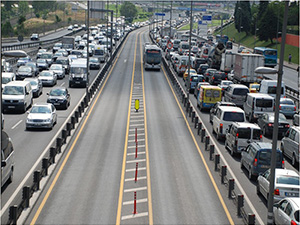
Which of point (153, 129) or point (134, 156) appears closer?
point (134, 156)

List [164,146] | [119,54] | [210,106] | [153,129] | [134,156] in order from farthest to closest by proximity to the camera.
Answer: [119,54] < [210,106] < [153,129] < [164,146] < [134,156]

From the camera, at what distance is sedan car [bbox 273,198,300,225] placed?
16.9 m

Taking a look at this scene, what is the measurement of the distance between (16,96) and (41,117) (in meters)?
6.55

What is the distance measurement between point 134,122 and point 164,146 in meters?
7.73

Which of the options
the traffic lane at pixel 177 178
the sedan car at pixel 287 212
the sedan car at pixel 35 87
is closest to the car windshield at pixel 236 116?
the traffic lane at pixel 177 178

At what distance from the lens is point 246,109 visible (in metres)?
42.8

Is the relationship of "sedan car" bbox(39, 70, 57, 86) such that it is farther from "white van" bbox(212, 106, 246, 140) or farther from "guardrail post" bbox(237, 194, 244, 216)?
"guardrail post" bbox(237, 194, 244, 216)

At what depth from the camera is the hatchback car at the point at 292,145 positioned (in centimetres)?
2928

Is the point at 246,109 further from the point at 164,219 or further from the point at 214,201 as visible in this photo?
the point at 164,219

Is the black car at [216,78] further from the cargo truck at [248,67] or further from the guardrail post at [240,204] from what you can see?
the guardrail post at [240,204]

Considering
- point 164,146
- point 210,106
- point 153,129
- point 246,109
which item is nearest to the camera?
point 164,146

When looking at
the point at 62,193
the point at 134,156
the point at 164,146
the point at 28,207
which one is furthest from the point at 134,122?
the point at 28,207

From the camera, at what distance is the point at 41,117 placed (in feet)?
117

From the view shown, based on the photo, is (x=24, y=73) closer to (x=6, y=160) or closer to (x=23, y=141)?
(x=23, y=141)
